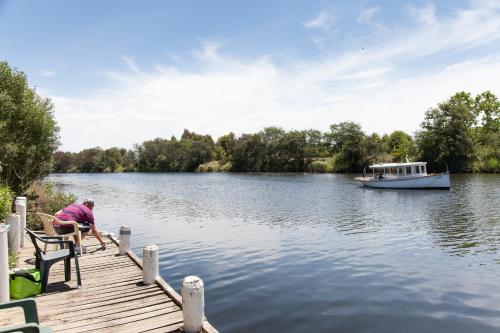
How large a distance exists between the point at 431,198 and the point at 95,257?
3153 cm

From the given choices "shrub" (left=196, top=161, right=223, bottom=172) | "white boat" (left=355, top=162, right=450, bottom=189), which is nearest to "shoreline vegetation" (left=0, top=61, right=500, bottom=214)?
"shrub" (left=196, top=161, right=223, bottom=172)

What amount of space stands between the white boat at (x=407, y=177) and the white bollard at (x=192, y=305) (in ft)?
131

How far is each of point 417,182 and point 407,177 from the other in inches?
47.3

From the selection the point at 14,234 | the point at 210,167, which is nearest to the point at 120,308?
the point at 14,234

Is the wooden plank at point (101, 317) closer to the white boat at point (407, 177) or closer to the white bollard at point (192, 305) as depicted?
the white bollard at point (192, 305)

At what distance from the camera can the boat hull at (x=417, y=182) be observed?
4078 centimetres

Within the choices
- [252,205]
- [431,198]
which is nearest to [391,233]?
[252,205]

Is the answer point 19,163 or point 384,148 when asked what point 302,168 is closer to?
point 384,148

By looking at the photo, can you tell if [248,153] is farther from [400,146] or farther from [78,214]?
[78,214]

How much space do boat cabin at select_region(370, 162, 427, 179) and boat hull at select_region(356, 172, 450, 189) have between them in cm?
64

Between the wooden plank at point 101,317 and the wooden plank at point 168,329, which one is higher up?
the wooden plank at point 101,317

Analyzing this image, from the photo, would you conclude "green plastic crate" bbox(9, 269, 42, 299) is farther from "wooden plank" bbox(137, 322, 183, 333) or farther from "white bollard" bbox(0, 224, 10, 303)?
"wooden plank" bbox(137, 322, 183, 333)

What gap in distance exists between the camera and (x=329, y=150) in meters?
97.8

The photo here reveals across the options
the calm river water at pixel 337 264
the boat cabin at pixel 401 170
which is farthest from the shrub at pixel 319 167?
the calm river water at pixel 337 264
